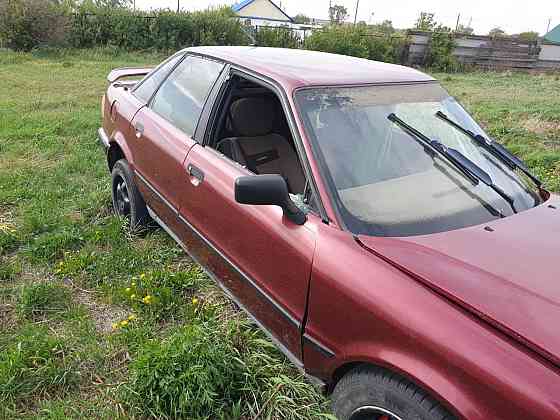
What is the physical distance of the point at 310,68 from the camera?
8.50 ft

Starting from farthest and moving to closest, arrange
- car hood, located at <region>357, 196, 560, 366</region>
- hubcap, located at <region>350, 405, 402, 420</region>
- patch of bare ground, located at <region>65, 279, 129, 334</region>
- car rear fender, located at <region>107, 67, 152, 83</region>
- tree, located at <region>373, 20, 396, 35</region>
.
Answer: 1. tree, located at <region>373, 20, 396, 35</region>
2. car rear fender, located at <region>107, 67, 152, 83</region>
3. patch of bare ground, located at <region>65, 279, 129, 334</region>
4. hubcap, located at <region>350, 405, 402, 420</region>
5. car hood, located at <region>357, 196, 560, 366</region>

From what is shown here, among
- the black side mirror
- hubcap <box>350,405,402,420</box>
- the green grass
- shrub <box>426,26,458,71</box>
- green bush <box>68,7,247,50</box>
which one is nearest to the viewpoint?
hubcap <box>350,405,402,420</box>

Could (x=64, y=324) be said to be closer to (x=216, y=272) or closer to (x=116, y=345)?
(x=116, y=345)

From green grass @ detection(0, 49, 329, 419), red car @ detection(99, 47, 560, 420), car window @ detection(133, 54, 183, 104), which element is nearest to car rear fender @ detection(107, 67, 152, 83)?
car window @ detection(133, 54, 183, 104)

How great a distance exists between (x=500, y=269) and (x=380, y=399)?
621mm

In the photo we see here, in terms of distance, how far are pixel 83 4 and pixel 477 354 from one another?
17933 millimetres

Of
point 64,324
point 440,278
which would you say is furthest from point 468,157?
point 64,324

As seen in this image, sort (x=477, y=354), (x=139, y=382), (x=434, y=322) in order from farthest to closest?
(x=139, y=382) → (x=434, y=322) → (x=477, y=354)

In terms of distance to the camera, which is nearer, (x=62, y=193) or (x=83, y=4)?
(x=62, y=193)

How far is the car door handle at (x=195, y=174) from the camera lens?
2611 millimetres

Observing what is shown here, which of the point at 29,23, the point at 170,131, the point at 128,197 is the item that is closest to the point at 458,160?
the point at 170,131

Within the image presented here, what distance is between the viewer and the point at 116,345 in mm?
2570

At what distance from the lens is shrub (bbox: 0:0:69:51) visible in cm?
1367

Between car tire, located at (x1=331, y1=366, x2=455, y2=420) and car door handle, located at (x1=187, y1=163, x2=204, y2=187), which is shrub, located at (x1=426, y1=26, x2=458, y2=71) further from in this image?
car tire, located at (x1=331, y1=366, x2=455, y2=420)
